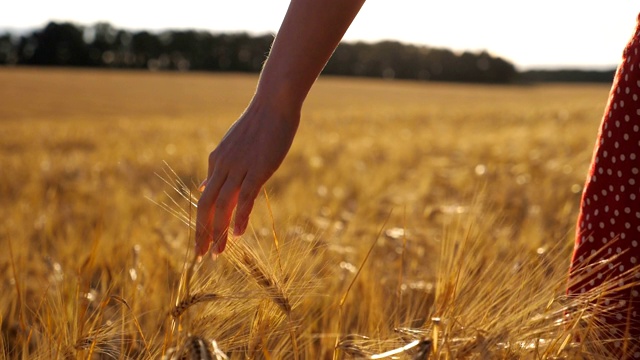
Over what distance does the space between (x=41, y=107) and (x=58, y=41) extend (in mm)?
26910

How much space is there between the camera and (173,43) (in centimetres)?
4216

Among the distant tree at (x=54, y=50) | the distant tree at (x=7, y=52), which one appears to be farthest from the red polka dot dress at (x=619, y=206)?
the distant tree at (x=7, y=52)

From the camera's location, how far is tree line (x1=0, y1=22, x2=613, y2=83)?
3931cm

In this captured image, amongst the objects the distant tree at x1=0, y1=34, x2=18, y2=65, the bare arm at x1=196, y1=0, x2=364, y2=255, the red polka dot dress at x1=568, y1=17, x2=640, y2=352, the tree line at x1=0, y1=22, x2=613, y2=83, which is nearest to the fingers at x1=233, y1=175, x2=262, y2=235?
the bare arm at x1=196, y1=0, x2=364, y2=255

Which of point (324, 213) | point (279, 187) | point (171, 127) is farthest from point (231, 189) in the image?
point (171, 127)

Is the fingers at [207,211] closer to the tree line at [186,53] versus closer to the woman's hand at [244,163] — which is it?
the woman's hand at [244,163]

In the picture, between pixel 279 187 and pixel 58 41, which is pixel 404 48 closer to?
pixel 58 41

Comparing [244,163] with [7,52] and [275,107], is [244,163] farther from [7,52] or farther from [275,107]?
[7,52]

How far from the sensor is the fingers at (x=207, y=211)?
746 millimetres

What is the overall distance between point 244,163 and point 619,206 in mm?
514

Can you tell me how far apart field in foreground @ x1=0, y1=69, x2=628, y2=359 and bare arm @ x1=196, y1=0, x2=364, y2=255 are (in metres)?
0.04

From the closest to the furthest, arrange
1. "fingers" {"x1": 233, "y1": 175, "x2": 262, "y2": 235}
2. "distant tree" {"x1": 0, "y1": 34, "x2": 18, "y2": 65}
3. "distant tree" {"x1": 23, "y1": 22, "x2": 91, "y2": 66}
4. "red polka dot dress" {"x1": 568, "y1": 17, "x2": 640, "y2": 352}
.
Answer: "fingers" {"x1": 233, "y1": 175, "x2": 262, "y2": 235}
"red polka dot dress" {"x1": 568, "y1": 17, "x2": 640, "y2": 352}
"distant tree" {"x1": 0, "y1": 34, "x2": 18, "y2": 65}
"distant tree" {"x1": 23, "y1": 22, "x2": 91, "y2": 66}

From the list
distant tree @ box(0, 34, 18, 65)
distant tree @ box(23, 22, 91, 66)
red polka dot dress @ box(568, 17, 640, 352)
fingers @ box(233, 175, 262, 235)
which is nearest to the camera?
fingers @ box(233, 175, 262, 235)

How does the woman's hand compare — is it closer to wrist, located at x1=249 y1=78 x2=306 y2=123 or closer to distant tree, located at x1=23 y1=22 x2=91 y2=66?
wrist, located at x1=249 y1=78 x2=306 y2=123
